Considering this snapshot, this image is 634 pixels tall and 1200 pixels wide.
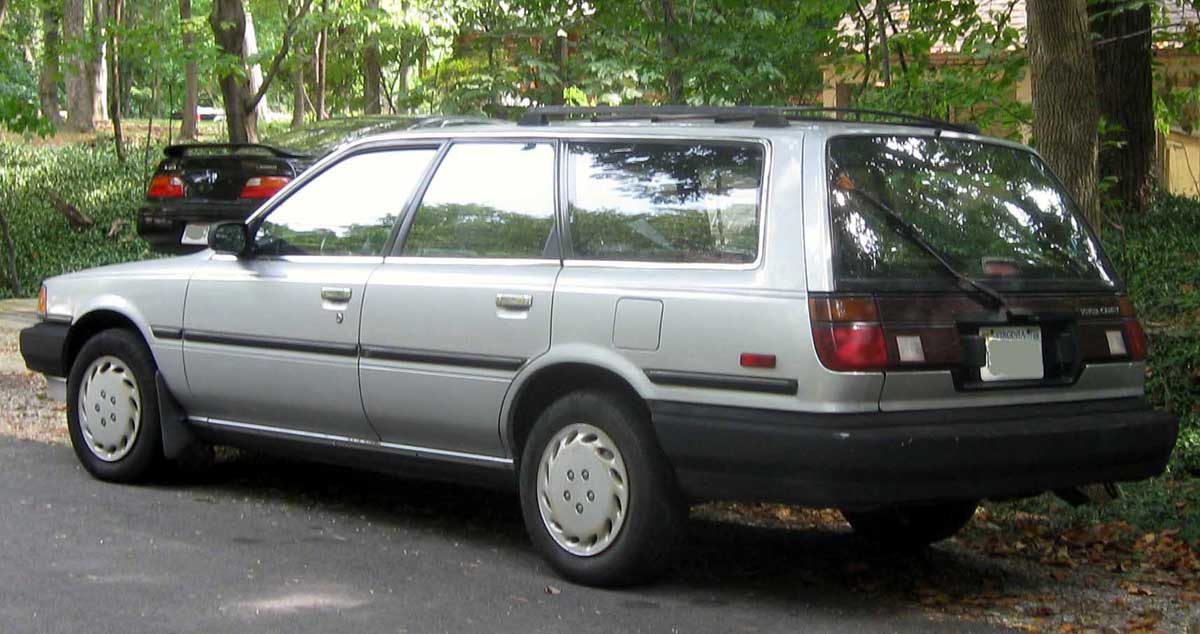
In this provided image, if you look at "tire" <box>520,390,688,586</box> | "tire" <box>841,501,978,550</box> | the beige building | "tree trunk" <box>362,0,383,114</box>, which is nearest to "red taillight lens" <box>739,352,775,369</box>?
"tire" <box>520,390,688,586</box>

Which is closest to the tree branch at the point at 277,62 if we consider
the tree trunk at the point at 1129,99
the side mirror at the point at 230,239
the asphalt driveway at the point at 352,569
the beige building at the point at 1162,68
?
the beige building at the point at 1162,68

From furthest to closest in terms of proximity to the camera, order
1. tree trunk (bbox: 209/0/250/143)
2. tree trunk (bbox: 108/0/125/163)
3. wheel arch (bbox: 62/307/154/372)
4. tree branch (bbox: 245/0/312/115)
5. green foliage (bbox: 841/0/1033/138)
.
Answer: tree trunk (bbox: 108/0/125/163) → tree branch (bbox: 245/0/312/115) → tree trunk (bbox: 209/0/250/143) → green foliage (bbox: 841/0/1033/138) → wheel arch (bbox: 62/307/154/372)

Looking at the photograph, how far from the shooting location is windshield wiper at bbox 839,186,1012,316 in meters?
5.68

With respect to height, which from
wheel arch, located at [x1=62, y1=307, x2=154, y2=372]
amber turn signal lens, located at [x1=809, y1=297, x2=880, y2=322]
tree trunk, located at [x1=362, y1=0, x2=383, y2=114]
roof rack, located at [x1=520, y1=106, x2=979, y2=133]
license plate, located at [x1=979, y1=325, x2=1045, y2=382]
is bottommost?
wheel arch, located at [x1=62, y1=307, x2=154, y2=372]

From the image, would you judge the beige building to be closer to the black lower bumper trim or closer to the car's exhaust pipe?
the car's exhaust pipe

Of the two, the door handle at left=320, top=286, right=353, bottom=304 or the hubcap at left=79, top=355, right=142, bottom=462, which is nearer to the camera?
the door handle at left=320, top=286, right=353, bottom=304

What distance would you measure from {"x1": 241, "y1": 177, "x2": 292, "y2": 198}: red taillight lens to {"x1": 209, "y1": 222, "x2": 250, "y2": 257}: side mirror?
8.14 m

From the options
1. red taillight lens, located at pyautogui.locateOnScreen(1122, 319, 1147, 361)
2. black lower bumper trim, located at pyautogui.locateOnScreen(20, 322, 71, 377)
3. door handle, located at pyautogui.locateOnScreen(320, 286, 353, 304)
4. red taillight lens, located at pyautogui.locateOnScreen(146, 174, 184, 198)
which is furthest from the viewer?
red taillight lens, located at pyautogui.locateOnScreen(146, 174, 184, 198)

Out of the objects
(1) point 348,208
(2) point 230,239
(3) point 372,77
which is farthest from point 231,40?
(3) point 372,77

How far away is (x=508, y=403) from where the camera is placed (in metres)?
6.27

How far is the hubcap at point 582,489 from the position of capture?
5926mm

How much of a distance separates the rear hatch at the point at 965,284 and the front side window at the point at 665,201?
33cm

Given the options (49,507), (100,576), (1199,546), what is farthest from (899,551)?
(49,507)

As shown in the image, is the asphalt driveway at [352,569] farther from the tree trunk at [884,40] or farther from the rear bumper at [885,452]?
the tree trunk at [884,40]
